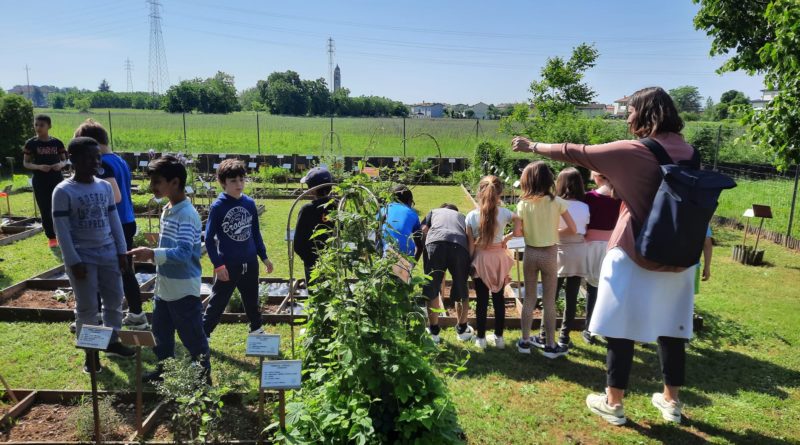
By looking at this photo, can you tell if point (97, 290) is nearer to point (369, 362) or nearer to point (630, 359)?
point (369, 362)

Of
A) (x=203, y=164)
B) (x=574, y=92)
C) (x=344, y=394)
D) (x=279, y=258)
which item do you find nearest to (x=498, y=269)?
(x=344, y=394)

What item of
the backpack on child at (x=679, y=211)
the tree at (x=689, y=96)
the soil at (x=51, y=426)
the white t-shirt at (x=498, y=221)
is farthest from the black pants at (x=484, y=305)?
the tree at (x=689, y=96)

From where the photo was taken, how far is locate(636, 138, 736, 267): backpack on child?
8.95ft

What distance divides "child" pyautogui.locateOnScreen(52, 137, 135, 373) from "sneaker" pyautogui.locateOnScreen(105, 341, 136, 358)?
31 centimetres

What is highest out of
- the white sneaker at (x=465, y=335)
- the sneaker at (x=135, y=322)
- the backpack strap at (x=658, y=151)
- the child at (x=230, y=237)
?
the backpack strap at (x=658, y=151)

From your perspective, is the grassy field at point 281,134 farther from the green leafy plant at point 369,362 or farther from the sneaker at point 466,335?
the green leafy plant at point 369,362

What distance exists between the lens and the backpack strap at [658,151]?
2.88 metres

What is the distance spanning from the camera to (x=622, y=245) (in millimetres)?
3092

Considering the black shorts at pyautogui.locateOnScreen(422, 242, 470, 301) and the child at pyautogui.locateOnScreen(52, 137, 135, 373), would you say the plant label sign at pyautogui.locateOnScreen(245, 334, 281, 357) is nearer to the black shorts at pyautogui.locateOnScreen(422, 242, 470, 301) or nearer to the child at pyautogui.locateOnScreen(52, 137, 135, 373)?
the child at pyautogui.locateOnScreen(52, 137, 135, 373)

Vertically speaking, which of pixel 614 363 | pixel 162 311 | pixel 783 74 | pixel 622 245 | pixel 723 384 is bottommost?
pixel 723 384

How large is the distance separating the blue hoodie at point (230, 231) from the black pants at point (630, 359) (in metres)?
2.81

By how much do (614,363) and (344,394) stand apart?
182cm

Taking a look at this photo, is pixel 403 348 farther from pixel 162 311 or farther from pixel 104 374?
pixel 104 374

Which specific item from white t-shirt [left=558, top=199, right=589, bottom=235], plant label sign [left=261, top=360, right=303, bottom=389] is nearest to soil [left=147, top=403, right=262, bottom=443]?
plant label sign [left=261, top=360, right=303, bottom=389]
